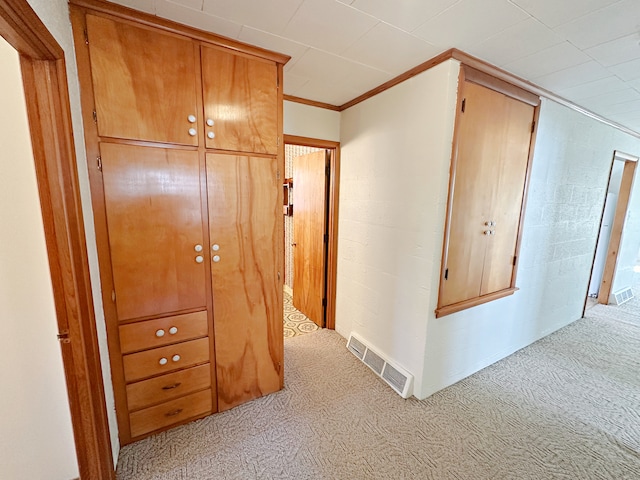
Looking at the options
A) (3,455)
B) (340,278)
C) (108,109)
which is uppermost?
(108,109)

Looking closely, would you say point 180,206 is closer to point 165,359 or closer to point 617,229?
point 165,359

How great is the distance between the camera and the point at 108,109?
1283mm

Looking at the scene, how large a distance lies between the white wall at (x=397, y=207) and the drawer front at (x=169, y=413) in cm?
144

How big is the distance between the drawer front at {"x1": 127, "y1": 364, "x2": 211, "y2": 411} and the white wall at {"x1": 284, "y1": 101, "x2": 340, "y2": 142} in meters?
2.04

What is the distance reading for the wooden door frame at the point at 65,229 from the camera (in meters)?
0.95

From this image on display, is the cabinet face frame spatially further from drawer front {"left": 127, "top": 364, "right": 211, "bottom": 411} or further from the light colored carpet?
drawer front {"left": 127, "top": 364, "right": 211, "bottom": 411}

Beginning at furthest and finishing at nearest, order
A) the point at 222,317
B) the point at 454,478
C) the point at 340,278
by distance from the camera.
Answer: the point at 340,278 → the point at 222,317 → the point at 454,478

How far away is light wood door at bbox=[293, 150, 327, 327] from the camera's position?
2.89 meters

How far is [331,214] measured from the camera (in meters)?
2.77

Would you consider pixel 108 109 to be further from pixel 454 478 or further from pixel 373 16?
pixel 454 478

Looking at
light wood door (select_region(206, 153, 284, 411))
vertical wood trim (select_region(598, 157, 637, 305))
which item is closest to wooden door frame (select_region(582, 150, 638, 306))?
vertical wood trim (select_region(598, 157, 637, 305))

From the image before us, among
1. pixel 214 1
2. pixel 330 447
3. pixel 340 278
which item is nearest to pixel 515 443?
pixel 330 447

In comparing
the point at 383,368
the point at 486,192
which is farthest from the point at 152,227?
the point at 486,192

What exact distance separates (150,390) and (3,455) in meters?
0.56
